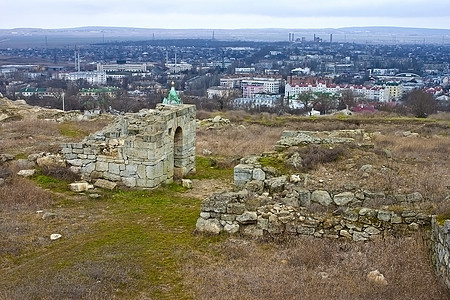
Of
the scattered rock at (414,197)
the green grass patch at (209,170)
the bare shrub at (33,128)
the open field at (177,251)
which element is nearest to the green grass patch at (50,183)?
the open field at (177,251)

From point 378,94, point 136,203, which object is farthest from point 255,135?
point 378,94

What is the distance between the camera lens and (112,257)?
823 centimetres

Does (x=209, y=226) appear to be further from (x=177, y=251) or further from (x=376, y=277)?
(x=376, y=277)

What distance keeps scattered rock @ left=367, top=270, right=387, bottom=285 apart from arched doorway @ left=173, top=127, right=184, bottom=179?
825 centimetres

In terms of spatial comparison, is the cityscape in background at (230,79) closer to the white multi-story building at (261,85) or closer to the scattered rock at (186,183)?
the white multi-story building at (261,85)

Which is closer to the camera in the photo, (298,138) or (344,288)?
(344,288)

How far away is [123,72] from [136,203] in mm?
131978

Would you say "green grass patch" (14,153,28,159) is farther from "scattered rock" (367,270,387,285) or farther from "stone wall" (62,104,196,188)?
"scattered rock" (367,270,387,285)

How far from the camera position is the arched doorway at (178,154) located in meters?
14.6

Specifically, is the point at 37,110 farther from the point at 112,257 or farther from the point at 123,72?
the point at 123,72

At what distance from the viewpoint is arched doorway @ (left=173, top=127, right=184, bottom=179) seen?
14596mm

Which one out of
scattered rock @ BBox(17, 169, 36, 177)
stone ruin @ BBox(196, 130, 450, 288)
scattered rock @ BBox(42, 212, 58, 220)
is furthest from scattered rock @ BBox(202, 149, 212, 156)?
scattered rock @ BBox(42, 212, 58, 220)

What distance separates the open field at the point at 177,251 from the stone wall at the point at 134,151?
51cm

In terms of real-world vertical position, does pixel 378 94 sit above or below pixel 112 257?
below
